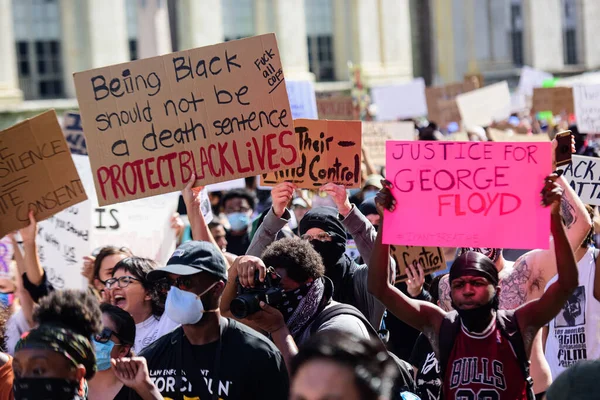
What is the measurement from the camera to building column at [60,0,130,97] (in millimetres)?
27281

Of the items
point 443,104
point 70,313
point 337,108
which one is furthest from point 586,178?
point 443,104

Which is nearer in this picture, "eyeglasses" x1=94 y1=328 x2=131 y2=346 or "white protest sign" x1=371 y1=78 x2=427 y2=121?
"eyeglasses" x1=94 y1=328 x2=131 y2=346

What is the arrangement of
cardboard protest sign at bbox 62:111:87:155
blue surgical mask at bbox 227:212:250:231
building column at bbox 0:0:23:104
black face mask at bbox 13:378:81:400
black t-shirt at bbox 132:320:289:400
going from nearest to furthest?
black face mask at bbox 13:378:81:400, black t-shirt at bbox 132:320:289:400, blue surgical mask at bbox 227:212:250:231, cardboard protest sign at bbox 62:111:87:155, building column at bbox 0:0:23:104

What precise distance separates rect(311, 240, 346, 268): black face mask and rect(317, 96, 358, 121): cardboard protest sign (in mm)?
8104

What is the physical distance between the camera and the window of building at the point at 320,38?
3269 cm

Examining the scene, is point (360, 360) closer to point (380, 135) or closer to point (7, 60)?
point (380, 135)

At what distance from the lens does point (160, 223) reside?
25.5ft

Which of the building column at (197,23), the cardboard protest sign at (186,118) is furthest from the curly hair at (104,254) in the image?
the building column at (197,23)

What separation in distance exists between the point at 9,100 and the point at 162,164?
838 inches

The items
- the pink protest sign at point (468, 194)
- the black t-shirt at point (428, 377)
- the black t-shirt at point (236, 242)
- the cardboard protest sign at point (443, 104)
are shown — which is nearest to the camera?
the pink protest sign at point (468, 194)

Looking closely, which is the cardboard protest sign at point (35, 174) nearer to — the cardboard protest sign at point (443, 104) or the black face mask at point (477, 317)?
the black face mask at point (477, 317)

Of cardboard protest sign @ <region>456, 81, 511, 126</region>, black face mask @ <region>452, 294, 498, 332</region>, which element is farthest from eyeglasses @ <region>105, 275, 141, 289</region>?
cardboard protest sign @ <region>456, 81, 511, 126</region>

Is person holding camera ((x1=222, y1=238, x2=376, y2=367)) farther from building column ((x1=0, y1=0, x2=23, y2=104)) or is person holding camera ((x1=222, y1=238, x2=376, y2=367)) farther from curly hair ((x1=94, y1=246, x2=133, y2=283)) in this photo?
building column ((x1=0, y1=0, x2=23, y2=104))

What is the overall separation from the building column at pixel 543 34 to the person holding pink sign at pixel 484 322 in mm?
33152
